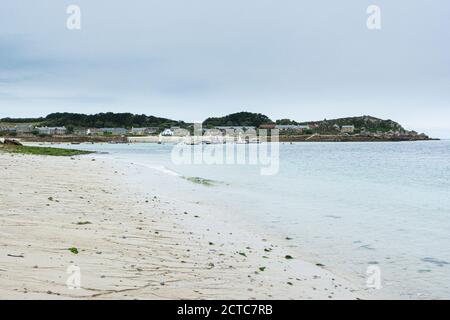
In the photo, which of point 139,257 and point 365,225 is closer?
point 139,257

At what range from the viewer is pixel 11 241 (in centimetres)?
859

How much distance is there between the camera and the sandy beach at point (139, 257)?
6742mm

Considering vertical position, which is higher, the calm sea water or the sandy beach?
the sandy beach

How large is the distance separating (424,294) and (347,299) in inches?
69.3

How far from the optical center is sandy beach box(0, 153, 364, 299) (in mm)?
6742

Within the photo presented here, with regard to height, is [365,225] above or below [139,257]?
below

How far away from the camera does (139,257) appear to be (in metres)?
8.59

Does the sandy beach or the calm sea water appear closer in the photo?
the sandy beach

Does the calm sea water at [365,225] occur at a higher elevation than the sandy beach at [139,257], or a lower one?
lower

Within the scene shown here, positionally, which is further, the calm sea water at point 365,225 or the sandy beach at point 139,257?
the calm sea water at point 365,225
